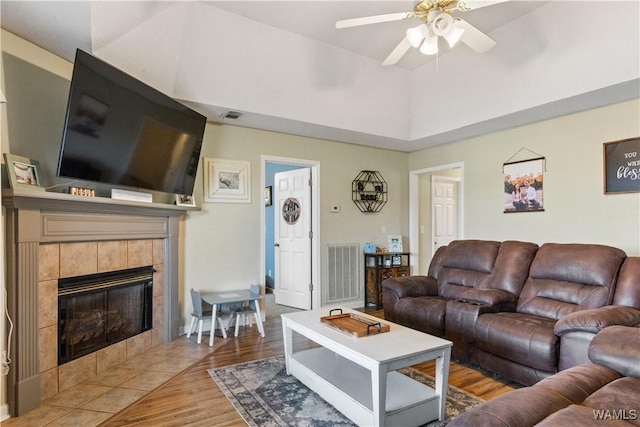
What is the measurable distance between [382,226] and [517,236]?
1842 millimetres

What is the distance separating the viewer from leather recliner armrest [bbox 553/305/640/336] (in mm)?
2180

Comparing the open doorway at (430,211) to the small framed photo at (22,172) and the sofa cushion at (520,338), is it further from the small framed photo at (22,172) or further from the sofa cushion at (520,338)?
the small framed photo at (22,172)

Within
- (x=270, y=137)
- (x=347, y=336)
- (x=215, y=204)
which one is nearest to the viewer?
(x=347, y=336)

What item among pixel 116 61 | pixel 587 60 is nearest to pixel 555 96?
pixel 587 60

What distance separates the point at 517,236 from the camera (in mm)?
4281

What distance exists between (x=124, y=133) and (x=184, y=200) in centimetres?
114

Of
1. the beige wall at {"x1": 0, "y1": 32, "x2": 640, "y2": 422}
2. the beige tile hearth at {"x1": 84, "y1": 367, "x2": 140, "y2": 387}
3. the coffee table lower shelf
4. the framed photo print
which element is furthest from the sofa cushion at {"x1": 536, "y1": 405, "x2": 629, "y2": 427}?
the framed photo print

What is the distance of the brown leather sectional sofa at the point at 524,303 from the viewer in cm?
237

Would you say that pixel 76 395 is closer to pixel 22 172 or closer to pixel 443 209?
pixel 22 172

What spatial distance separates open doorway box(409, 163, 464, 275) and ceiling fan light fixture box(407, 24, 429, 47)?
9.65 feet

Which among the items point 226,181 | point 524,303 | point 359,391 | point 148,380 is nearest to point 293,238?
point 226,181

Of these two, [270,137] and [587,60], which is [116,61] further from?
[587,60]

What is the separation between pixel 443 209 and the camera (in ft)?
20.2

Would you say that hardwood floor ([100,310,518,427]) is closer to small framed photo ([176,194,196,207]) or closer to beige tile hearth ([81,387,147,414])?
beige tile hearth ([81,387,147,414])
